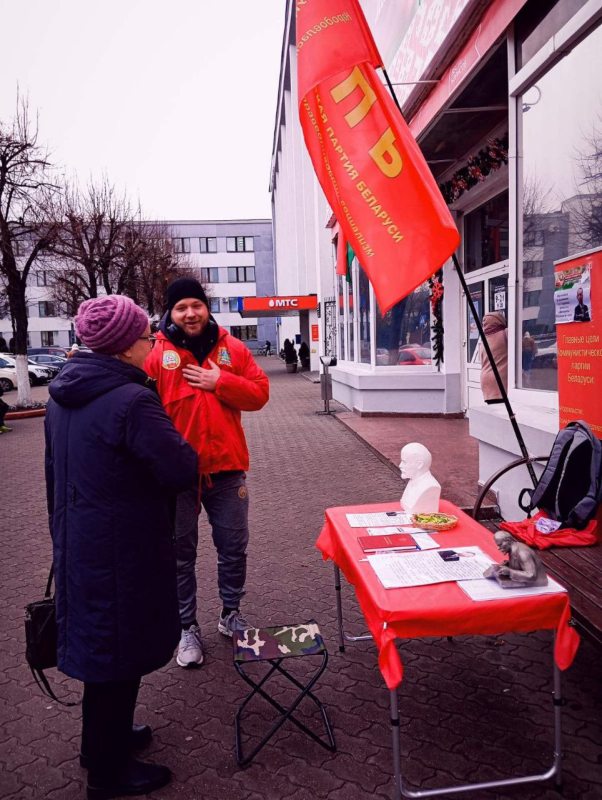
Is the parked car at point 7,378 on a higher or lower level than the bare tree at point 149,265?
lower

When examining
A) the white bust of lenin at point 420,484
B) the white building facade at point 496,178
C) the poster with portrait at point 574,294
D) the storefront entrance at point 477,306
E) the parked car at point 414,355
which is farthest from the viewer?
the parked car at point 414,355

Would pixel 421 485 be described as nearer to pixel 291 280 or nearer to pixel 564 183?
pixel 564 183

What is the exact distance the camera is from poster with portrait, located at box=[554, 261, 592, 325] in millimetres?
3479

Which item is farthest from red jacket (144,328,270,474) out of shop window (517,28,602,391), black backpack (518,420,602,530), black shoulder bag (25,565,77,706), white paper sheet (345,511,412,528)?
shop window (517,28,602,391)

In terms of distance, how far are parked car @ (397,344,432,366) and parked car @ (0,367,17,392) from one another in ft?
63.7

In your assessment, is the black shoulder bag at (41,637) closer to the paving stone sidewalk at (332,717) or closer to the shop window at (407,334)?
the paving stone sidewalk at (332,717)

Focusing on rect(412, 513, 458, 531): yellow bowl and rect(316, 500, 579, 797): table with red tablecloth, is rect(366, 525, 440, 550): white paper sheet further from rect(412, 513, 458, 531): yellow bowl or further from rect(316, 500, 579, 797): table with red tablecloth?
rect(316, 500, 579, 797): table with red tablecloth

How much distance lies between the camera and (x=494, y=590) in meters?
2.23

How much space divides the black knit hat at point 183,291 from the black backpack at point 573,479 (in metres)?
2.14

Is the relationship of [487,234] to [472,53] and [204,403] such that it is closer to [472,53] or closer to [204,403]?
[472,53]

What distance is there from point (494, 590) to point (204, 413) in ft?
5.65

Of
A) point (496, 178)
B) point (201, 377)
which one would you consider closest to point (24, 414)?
point (496, 178)

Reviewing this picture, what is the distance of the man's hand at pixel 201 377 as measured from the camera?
3.20 metres

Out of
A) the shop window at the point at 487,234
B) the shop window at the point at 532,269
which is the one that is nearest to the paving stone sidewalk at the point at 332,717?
the shop window at the point at 532,269
